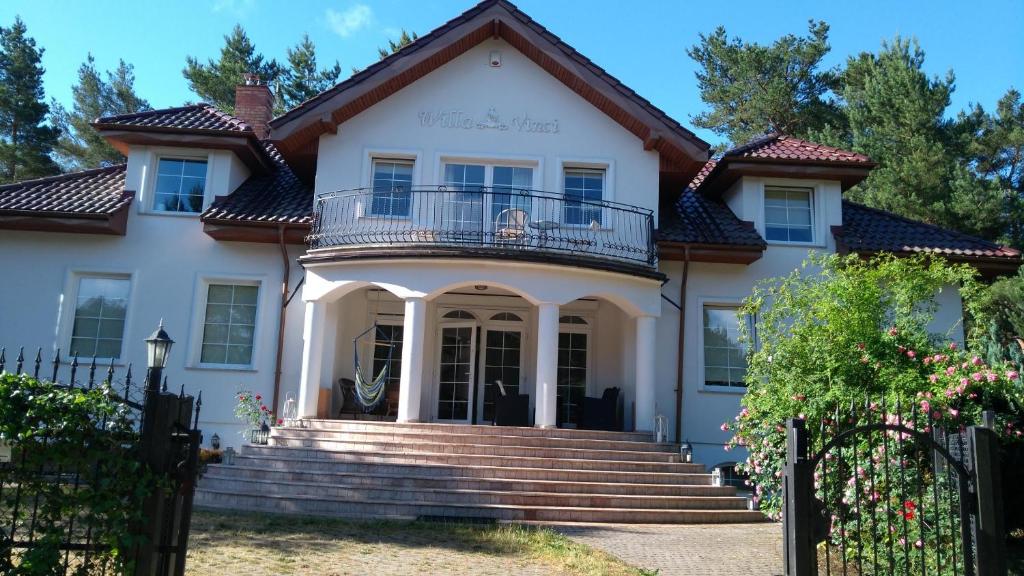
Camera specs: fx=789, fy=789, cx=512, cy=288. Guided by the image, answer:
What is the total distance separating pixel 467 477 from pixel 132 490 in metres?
6.82

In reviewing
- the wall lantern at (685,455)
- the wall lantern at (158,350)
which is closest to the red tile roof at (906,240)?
the wall lantern at (685,455)

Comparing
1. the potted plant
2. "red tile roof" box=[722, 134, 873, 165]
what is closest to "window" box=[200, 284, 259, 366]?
the potted plant

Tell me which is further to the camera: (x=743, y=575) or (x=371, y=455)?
(x=371, y=455)

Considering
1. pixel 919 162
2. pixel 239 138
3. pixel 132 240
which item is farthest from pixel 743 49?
pixel 132 240

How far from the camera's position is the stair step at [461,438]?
12828 mm

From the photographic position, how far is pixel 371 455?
1225 cm

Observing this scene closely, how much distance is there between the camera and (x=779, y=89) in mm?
32531

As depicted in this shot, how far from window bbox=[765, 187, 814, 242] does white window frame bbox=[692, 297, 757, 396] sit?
1777mm

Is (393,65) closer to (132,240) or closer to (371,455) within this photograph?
(132,240)

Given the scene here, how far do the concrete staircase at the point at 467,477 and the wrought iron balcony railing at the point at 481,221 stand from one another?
3.52 m

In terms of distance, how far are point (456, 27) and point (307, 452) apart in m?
8.65

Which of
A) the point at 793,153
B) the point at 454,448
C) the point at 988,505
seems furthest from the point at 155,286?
the point at 988,505

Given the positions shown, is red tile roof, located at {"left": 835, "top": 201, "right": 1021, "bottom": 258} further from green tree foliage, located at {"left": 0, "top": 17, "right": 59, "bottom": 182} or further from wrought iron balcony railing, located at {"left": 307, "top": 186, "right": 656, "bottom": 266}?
green tree foliage, located at {"left": 0, "top": 17, "right": 59, "bottom": 182}

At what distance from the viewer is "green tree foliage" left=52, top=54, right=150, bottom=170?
37.3 m
